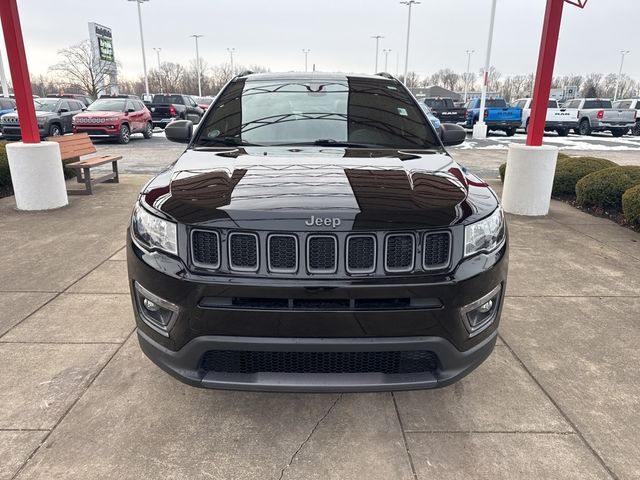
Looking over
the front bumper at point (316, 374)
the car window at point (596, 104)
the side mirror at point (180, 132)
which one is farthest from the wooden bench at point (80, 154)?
the car window at point (596, 104)

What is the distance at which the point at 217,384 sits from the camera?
2.13 m

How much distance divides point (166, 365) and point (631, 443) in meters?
2.30

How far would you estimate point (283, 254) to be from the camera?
2078 millimetres

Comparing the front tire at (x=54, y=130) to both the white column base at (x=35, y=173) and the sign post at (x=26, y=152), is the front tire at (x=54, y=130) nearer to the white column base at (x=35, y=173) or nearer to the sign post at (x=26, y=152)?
the white column base at (x=35, y=173)

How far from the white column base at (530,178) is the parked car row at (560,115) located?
1769cm

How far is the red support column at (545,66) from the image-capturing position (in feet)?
21.5

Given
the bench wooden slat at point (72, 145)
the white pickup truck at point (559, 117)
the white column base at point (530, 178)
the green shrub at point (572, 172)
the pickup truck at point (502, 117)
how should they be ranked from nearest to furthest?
the white column base at point (530, 178)
the bench wooden slat at point (72, 145)
the green shrub at point (572, 172)
the pickup truck at point (502, 117)
the white pickup truck at point (559, 117)

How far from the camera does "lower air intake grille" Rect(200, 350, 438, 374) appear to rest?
2.15 meters

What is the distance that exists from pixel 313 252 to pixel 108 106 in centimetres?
1815

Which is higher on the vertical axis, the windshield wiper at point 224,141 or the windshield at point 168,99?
the windshield wiper at point 224,141

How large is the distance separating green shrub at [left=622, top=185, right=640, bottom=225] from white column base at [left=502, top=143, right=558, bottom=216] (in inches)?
39.4

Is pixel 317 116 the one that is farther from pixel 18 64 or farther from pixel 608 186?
pixel 608 186

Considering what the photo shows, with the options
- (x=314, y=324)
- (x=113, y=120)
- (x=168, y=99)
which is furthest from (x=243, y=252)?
(x=168, y=99)

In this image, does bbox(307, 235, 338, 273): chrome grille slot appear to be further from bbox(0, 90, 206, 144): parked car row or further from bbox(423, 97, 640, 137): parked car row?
bbox(423, 97, 640, 137): parked car row
